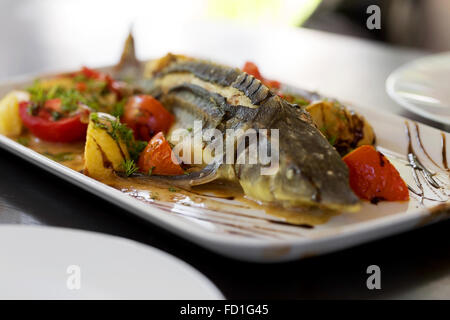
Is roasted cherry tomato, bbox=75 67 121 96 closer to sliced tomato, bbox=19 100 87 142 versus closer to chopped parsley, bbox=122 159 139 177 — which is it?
sliced tomato, bbox=19 100 87 142

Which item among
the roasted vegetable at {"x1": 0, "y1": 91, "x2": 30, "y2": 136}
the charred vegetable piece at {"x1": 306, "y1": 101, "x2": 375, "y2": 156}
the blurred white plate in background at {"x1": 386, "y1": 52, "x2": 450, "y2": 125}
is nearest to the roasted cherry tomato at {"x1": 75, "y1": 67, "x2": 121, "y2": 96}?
the roasted vegetable at {"x1": 0, "y1": 91, "x2": 30, "y2": 136}

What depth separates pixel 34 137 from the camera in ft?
8.44

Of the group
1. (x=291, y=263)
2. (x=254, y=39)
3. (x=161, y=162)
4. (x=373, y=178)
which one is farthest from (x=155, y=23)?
(x=291, y=263)

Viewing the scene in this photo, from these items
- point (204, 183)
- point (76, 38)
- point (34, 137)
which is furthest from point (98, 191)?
point (76, 38)

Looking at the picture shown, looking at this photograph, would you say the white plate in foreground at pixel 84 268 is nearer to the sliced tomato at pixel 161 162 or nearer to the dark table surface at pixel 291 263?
the dark table surface at pixel 291 263

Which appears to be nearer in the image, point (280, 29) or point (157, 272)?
point (157, 272)

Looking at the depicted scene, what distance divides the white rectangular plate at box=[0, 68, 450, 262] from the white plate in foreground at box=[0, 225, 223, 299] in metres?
0.23

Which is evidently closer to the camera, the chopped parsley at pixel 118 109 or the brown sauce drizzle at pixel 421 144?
the brown sauce drizzle at pixel 421 144

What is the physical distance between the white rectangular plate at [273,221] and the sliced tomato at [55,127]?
0.26 m

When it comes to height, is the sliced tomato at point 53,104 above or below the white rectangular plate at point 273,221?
above

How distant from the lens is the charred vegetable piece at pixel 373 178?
74.2 inches

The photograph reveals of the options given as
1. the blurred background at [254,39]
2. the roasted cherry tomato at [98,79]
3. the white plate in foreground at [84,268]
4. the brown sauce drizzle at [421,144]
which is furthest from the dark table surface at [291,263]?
the roasted cherry tomato at [98,79]
